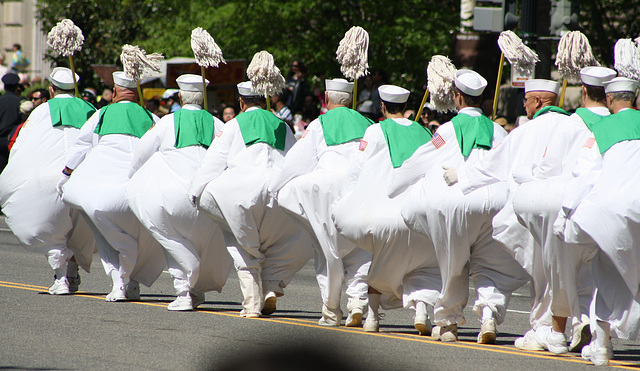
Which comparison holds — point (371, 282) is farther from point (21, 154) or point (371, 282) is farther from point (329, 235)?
point (21, 154)

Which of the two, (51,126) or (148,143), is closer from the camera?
(148,143)

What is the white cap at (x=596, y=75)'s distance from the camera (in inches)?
263

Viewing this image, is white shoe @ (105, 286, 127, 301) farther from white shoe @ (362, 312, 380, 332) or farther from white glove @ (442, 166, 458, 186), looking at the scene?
white glove @ (442, 166, 458, 186)

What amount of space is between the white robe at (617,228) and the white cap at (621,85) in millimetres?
432

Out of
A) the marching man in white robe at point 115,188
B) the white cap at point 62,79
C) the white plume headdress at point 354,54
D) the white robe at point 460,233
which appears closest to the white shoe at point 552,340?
the white robe at point 460,233

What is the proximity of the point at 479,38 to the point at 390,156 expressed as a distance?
497 inches

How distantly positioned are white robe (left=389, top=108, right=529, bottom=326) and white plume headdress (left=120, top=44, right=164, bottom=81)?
3213mm

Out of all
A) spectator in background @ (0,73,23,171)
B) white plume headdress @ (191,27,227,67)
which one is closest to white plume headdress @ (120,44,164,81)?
white plume headdress @ (191,27,227,67)

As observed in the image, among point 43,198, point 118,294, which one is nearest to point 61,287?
point 118,294

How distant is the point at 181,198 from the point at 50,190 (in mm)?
1667

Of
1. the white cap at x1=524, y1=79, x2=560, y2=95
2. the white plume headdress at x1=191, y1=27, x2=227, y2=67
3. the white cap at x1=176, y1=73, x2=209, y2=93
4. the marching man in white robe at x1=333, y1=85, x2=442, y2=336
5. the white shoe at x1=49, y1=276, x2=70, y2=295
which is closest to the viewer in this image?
the white cap at x1=524, y1=79, x2=560, y2=95

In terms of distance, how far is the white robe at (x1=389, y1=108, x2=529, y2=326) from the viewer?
275 inches

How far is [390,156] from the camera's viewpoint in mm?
7648

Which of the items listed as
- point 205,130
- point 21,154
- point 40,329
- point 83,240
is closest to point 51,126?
point 21,154
